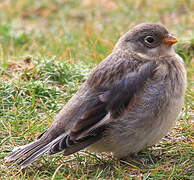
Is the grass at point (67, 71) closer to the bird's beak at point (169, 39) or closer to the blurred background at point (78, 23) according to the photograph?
the blurred background at point (78, 23)

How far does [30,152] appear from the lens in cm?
495

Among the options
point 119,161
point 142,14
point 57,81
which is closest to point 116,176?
point 119,161

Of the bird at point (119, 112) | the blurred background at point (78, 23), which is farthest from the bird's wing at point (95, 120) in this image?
the blurred background at point (78, 23)

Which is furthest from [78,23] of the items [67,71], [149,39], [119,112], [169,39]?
[119,112]

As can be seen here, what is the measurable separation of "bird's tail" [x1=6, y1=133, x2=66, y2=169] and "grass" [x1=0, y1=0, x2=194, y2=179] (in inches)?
4.5

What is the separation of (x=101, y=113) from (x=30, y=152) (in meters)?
0.94

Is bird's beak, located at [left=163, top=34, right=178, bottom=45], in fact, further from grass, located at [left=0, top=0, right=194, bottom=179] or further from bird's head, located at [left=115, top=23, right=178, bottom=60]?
grass, located at [left=0, top=0, right=194, bottom=179]

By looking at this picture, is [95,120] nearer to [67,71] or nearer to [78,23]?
[67,71]

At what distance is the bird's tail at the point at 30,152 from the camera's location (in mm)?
4855

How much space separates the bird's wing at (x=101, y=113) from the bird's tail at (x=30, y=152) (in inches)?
7.8

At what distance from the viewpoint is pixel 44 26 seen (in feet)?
36.7

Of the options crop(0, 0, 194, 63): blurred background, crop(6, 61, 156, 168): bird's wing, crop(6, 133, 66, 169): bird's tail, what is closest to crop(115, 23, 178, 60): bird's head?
crop(6, 61, 156, 168): bird's wing

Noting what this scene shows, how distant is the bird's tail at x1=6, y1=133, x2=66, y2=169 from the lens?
15.9 ft

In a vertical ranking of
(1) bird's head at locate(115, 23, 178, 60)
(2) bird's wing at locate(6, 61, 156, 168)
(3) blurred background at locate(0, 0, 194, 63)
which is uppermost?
(1) bird's head at locate(115, 23, 178, 60)
